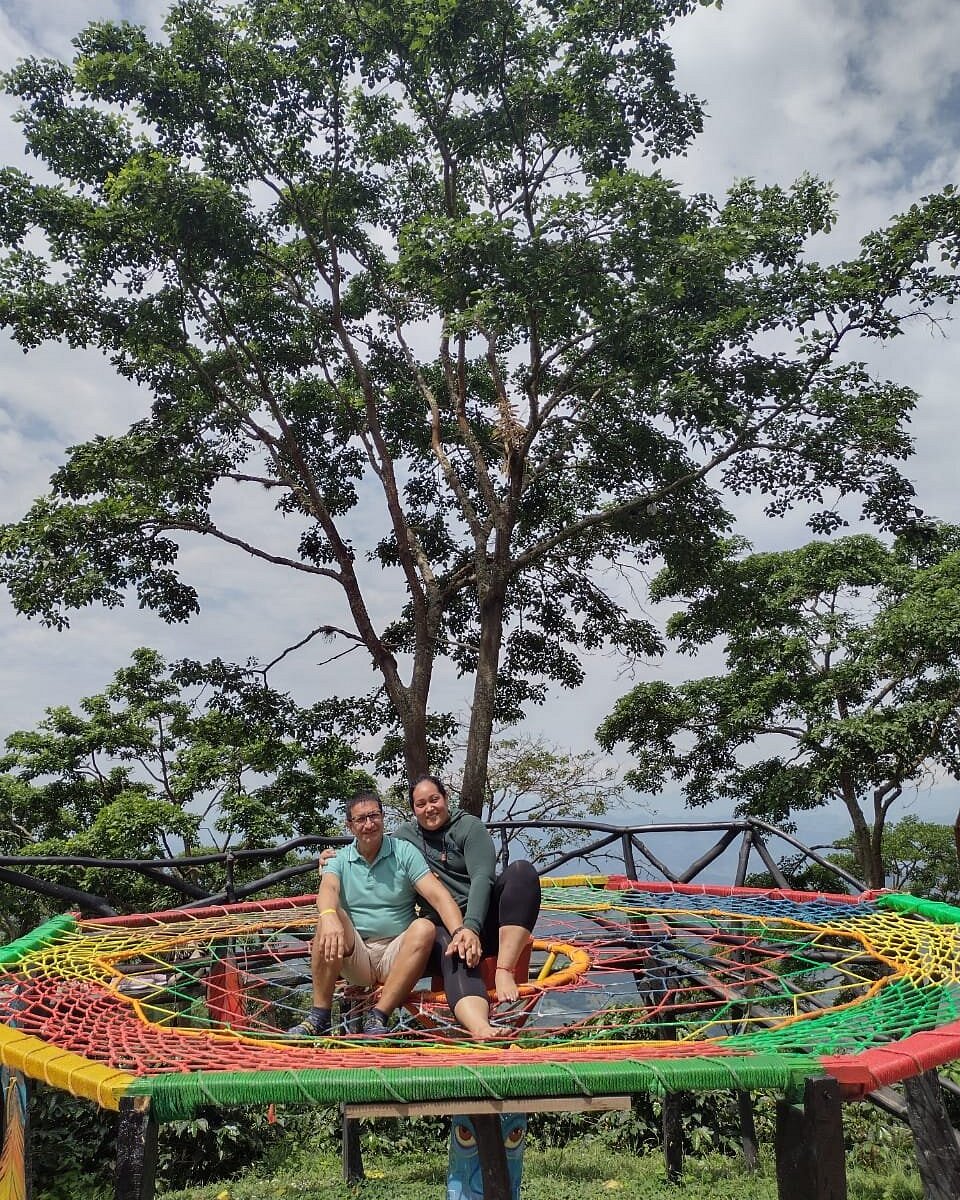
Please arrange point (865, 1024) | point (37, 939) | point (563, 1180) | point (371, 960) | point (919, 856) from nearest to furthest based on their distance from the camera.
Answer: point (865, 1024), point (371, 960), point (37, 939), point (563, 1180), point (919, 856)

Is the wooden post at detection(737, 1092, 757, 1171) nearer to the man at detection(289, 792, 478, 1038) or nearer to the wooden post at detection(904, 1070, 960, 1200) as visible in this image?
the wooden post at detection(904, 1070, 960, 1200)

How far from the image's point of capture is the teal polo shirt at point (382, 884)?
293 cm

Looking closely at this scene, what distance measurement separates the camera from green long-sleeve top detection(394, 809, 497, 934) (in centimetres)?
277

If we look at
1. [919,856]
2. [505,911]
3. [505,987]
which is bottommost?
[505,987]

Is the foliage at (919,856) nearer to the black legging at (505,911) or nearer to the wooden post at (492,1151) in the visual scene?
the black legging at (505,911)

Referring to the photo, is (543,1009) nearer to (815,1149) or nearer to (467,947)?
(467,947)

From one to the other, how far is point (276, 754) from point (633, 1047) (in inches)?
254

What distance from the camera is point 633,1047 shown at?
7.40 feet

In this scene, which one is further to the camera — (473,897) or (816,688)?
(816,688)

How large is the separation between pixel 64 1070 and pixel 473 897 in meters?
1.15

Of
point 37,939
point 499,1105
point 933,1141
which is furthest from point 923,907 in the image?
point 37,939

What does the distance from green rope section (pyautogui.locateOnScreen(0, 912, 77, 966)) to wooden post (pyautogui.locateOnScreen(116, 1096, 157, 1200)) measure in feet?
4.61

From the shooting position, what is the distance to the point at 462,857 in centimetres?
299

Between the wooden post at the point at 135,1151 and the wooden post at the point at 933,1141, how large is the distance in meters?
1.97
